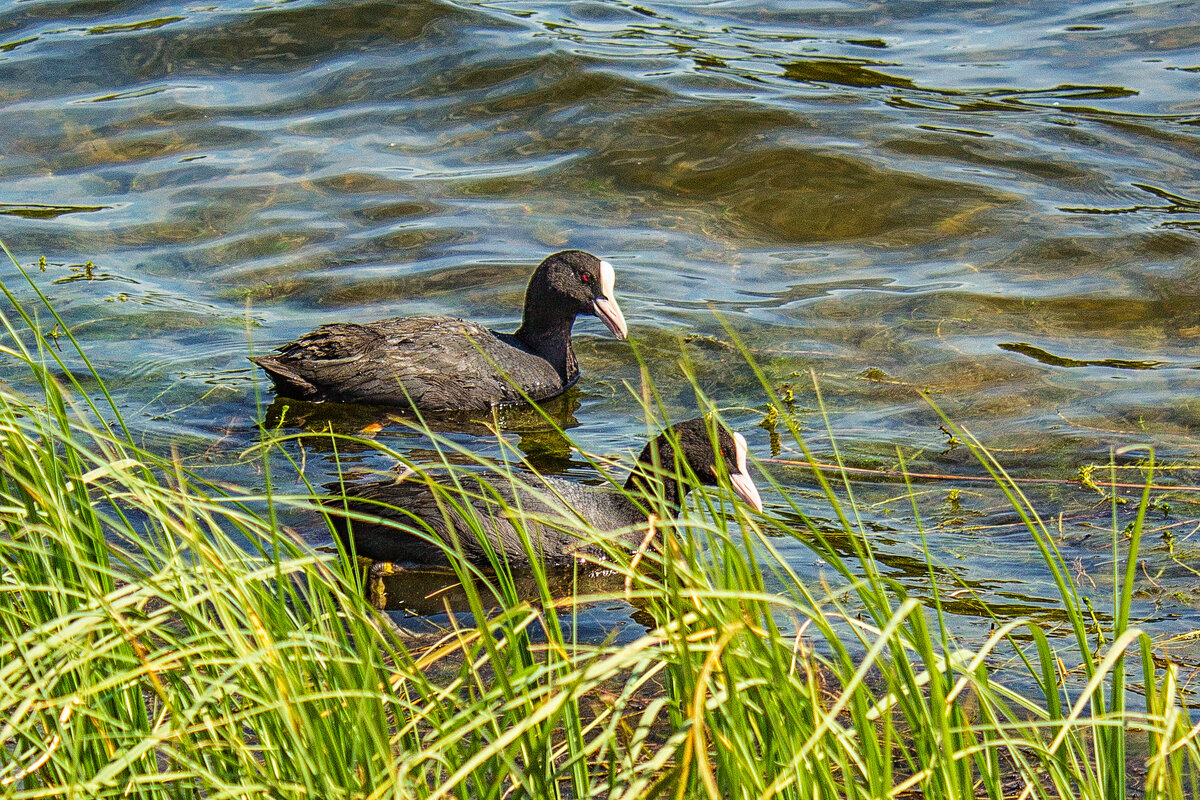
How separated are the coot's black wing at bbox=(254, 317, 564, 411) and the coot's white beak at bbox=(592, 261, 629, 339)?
605mm

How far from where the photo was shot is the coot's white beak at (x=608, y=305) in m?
8.23

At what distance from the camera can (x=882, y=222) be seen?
10438 mm

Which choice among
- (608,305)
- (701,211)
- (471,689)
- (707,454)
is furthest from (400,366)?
(471,689)

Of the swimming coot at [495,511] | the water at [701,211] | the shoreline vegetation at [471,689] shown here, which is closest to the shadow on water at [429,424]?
the water at [701,211]

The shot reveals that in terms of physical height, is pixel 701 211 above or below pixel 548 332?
above

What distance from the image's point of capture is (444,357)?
7.65m

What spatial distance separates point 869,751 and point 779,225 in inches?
326

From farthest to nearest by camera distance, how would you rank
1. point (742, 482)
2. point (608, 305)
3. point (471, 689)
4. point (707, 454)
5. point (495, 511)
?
point (608, 305)
point (707, 454)
point (742, 482)
point (495, 511)
point (471, 689)

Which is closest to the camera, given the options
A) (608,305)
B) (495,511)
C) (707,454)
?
(495,511)

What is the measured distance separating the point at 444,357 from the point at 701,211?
11.8 feet

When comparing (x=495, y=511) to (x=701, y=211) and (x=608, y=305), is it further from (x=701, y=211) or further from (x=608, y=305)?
(x=701, y=211)

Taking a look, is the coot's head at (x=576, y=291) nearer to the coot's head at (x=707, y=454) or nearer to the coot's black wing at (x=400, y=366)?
the coot's black wing at (x=400, y=366)

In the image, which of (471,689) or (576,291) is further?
(576,291)

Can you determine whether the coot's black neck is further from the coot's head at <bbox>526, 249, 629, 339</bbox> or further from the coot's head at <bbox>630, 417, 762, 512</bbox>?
the coot's head at <bbox>630, 417, 762, 512</bbox>
